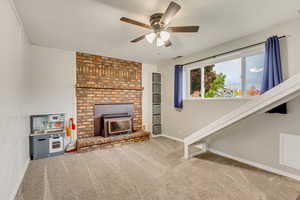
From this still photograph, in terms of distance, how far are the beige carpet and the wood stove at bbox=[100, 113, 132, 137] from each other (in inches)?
33.1

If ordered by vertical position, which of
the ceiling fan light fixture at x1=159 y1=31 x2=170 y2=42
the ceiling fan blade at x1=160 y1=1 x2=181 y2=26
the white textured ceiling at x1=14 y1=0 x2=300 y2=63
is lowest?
the ceiling fan light fixture at x1=159 y1=31 x2=170 y2=42

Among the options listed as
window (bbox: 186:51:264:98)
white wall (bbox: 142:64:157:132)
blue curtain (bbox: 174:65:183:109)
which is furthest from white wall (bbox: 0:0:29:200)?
window (bbox: 186:51:264:98)

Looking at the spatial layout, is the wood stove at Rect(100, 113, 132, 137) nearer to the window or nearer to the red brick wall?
the red brick wall

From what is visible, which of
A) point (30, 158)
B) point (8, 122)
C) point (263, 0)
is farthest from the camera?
point (30, 158)

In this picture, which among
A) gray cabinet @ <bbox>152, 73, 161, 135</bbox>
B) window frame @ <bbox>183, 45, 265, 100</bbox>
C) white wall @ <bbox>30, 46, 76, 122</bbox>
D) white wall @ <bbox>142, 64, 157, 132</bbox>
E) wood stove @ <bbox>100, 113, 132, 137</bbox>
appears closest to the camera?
window frame @ <bbox>183, 45, 265, 100</bbox>

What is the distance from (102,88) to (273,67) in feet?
12.4

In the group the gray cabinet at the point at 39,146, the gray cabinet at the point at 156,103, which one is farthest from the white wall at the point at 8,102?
the gray cabinet at the point at 156,103

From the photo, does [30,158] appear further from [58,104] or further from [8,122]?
[8,122]

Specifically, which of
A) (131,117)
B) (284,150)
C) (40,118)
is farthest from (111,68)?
(284,150)

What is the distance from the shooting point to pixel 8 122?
174 cm

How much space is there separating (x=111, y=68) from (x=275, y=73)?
3714 mm

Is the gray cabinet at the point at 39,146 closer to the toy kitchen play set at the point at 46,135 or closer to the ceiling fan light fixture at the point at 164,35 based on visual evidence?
the toy kitchen play set at the point at 46,135

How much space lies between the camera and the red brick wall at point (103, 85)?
3857 millimetres

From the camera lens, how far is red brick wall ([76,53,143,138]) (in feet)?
12.7
